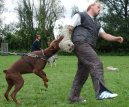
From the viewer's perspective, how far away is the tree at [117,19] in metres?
62.2

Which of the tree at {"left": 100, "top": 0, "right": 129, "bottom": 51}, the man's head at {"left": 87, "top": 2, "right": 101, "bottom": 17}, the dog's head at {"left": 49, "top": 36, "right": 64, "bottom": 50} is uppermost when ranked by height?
the man's head at {"left": 87, "top": 2, "right": 101, "bottom": 17}

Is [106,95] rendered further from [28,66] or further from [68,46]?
[28,66]

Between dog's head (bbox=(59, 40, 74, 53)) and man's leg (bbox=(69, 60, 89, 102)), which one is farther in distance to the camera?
man's leg (bbox=(69, 60, 89, 102))

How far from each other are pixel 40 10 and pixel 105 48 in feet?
44.2

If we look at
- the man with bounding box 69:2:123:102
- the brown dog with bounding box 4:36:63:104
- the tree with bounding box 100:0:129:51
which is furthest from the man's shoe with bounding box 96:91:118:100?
the tree with bounding box 100:0:129:51

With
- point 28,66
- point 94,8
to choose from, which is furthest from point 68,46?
point 28,66

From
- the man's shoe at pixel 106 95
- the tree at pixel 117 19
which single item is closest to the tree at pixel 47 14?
the tree at pixel 117 19

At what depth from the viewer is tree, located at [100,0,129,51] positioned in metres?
62.2

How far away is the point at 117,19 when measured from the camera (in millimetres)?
63875

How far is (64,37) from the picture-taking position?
29.5ft

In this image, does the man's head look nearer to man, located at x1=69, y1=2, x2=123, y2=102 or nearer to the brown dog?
man, located at x1=69, y1=2, x2=123, y2=102

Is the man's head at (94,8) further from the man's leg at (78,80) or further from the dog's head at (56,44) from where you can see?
the man's leg at (78,80)

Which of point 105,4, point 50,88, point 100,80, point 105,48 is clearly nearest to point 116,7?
point 105,4

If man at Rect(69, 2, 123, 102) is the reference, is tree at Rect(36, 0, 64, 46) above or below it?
below
